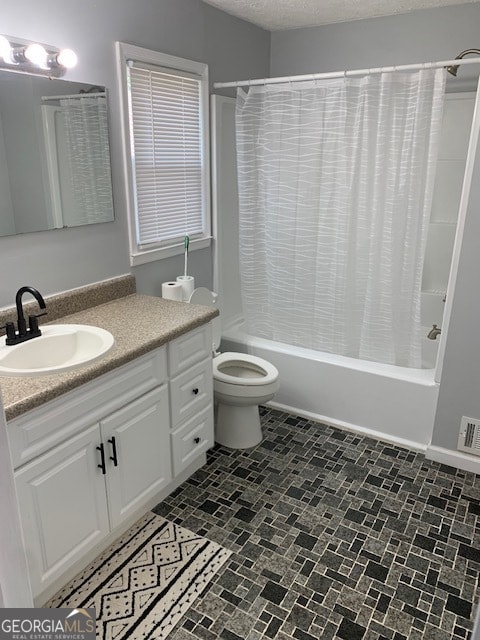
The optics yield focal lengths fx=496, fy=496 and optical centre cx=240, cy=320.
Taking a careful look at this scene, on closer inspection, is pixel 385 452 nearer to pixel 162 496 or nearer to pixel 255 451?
pixel 255 451

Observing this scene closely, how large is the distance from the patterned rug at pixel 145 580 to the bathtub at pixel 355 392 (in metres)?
1.19

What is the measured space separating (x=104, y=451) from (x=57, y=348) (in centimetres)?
46

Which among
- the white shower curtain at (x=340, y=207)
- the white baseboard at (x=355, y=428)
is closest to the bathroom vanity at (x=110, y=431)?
the white baseboard at (x=355, y=428)

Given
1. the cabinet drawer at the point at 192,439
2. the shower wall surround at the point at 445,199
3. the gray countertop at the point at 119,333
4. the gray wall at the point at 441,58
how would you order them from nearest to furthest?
1. the gray countertop at the point at 119,333
2. the cabinet drawer at the point at 192,439
3. the gray wall at the point at 441,58
4. the shower wall surround at the point at 445,199

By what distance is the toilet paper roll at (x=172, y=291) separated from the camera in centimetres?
264

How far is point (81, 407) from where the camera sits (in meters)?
1.74

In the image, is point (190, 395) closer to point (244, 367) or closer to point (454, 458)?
point (244, 367)

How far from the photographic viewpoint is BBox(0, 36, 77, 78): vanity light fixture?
1801 mm

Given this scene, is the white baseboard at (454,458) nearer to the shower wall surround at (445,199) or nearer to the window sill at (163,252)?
the shower wall surround at (445,199)

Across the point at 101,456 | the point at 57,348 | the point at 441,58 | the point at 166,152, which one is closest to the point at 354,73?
the point at 441,58

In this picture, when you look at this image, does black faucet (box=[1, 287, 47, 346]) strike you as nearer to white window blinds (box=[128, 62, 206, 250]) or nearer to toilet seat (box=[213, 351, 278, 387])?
white window blinds (box=[128, 62, 206, 250])

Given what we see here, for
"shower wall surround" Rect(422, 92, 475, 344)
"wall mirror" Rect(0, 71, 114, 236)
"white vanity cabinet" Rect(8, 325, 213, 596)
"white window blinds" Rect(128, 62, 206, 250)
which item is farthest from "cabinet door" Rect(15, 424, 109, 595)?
"shower wall surround" Rect(422, 92, 475, 344)

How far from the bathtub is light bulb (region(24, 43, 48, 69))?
6.30 ft

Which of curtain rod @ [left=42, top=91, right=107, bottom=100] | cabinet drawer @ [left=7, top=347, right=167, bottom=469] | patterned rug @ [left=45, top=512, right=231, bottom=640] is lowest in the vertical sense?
patterned rug @ [left=45, top=512, right=231, bottom=640]
